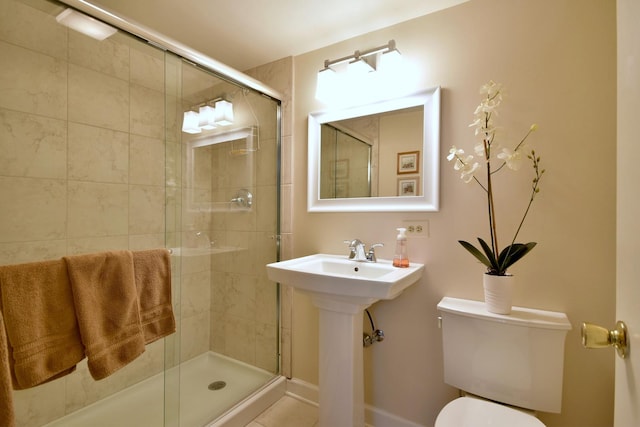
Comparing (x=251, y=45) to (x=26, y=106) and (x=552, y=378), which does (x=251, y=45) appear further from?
(x=552, y=378)

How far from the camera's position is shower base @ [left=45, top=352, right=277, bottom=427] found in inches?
59.6

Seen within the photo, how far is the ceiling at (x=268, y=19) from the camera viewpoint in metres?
1.44

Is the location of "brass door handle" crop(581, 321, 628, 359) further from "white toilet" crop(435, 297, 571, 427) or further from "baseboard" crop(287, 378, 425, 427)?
"baseboard" crop(287, 378, 425, 427)

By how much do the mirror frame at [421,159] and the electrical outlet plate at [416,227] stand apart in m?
0.06

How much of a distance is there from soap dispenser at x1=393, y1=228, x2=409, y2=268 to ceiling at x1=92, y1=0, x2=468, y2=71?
1111mm

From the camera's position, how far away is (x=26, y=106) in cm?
134

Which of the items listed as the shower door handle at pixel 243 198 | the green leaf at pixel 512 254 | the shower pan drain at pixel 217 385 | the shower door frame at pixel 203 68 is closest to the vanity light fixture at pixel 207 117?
the shower door frame at pixel 203 68

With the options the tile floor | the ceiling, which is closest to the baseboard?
the tile floor

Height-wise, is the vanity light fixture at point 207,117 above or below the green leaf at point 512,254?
above

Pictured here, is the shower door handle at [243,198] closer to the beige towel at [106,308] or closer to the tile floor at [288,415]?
the beige towel at [106,308]

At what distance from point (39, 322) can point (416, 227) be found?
1.51m

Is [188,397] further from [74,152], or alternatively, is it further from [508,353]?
[508,353]

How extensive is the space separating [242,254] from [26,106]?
4.14 ft

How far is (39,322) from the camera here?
91cm
